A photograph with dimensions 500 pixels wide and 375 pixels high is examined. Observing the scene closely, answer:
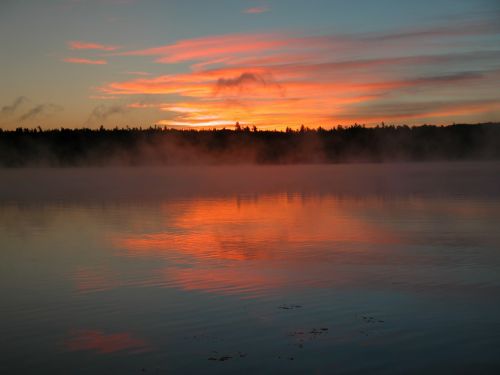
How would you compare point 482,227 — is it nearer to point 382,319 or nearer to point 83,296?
point 382,319

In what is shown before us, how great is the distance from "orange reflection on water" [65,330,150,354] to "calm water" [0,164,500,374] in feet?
0.10

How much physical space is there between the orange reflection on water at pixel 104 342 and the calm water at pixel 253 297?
0.10 feet

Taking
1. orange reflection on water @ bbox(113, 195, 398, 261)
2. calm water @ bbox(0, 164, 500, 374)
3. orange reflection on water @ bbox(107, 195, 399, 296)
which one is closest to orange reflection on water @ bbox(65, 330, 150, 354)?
calm water @ bbox(0, 164, 500, 374)

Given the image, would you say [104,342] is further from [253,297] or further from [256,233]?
[256,233]

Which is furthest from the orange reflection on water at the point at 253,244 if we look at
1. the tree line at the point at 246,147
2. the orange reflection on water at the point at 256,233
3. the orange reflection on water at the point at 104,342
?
the tree line at the point at 246,147

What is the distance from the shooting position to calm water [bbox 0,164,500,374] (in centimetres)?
866

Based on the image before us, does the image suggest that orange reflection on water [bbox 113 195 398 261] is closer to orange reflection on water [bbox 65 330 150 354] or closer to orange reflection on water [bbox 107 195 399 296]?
orange reflection on water [bbox 107 195 399 296]

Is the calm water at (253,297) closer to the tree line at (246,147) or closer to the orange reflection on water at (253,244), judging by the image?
the orange reflection on water at (253,244)

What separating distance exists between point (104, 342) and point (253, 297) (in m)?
3.35

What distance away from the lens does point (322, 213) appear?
2775cm

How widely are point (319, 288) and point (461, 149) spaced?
14867 centimetres

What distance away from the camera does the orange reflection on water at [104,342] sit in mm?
9074

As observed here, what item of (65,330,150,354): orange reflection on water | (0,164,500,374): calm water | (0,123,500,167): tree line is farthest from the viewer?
(0,123,500,167): tree line

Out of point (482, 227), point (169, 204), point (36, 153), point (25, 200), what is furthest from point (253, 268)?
point (36, 153)
